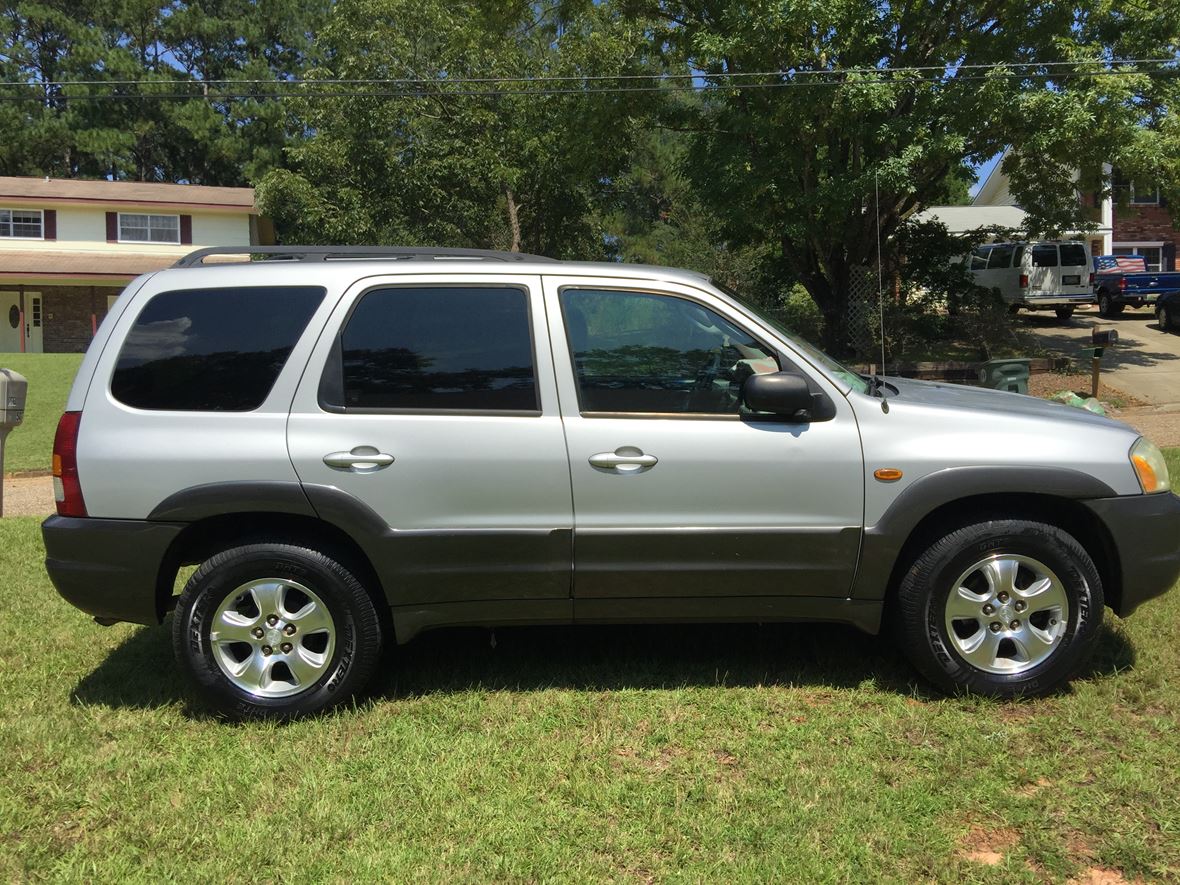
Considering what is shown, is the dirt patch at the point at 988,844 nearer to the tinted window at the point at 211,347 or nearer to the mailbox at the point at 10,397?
the tinted window at the point at 211,347

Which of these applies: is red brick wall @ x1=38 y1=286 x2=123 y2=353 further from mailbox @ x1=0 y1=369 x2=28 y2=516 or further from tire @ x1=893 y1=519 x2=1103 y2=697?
tire @ x1=893 y1=519 x2=1103 y2=697

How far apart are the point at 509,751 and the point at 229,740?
3.78ft

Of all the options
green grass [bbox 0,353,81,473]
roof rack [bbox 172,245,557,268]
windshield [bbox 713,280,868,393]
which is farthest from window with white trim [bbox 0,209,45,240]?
windshield [bbox 713,280,868,393]

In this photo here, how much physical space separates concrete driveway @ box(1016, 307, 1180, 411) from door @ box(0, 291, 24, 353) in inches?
1201

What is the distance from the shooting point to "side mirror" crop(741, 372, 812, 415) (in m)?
3.85

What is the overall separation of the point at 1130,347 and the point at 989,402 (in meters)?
20.1

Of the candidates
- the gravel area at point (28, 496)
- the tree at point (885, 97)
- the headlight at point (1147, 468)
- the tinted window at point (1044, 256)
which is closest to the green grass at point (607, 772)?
the headlight at point (1147, 468)

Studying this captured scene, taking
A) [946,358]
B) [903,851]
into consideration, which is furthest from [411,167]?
[903,851]

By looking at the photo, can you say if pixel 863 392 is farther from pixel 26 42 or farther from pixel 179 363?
pixel 26 42

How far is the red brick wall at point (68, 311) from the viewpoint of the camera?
31.3 metres

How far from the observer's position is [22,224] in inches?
1233

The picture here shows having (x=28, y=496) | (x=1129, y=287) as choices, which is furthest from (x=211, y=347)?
(x=1129, y=287)

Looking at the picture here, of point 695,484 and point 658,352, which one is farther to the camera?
point 658,352

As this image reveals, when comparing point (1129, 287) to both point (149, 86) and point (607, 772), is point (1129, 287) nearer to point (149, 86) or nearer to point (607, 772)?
point (607, 772)
